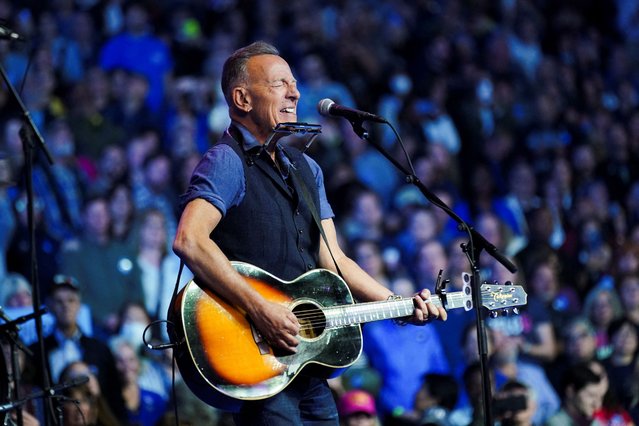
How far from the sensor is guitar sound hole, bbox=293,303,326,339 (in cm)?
368

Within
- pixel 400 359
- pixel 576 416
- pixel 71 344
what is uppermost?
pixel 71 344

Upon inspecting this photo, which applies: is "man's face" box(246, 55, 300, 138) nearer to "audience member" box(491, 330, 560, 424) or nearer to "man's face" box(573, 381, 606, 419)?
"man's face" box(573, 381, 606, 419)

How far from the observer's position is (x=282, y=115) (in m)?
3.88

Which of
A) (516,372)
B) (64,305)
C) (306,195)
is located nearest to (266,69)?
(306,195)

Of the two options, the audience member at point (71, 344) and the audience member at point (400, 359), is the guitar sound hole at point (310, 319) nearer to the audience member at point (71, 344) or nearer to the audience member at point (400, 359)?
the audience member at point (71, 344)

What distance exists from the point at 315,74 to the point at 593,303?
10.3 ft

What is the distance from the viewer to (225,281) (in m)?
3.48

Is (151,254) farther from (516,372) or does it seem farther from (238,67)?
(238,67)

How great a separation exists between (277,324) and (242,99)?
2.94 feet

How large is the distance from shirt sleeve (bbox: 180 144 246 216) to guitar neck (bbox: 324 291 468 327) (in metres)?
0.53

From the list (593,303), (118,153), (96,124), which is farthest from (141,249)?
(593,303)

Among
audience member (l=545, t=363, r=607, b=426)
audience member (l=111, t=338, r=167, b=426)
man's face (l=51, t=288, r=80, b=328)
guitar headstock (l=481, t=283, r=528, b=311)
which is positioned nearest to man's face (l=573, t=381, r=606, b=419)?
audience member (l=545, t=363, r=607, b=426)

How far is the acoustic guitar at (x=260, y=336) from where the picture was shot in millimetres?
3445

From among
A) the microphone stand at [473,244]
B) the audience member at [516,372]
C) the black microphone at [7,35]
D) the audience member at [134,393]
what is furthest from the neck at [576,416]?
the black microphone at [7,35]
